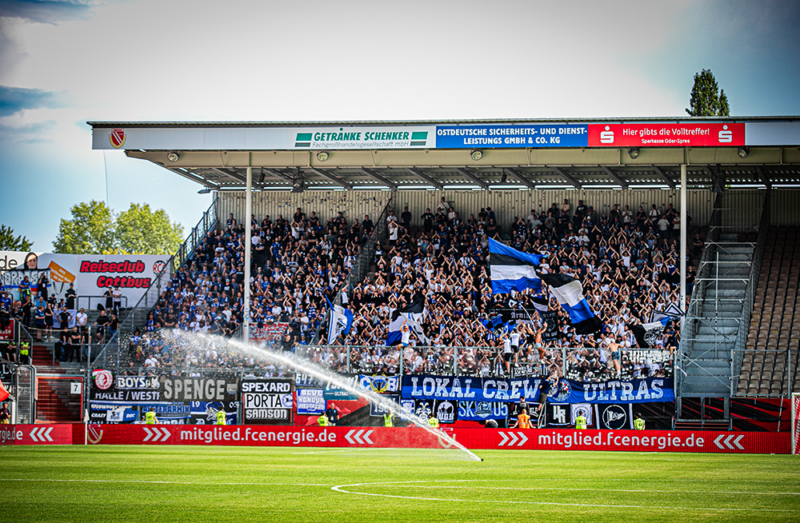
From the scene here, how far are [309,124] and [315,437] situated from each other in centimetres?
1366

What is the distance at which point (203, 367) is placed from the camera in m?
33.0

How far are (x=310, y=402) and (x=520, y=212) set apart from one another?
15974 mm

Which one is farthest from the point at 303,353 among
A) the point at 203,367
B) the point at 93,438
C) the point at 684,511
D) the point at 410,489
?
the point at 684,511

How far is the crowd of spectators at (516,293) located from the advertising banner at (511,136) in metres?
4.94

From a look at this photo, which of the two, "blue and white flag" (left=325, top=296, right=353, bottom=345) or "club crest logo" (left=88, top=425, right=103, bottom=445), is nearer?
"club crest logo" (left=88, top=425, right=103, bottom=445)

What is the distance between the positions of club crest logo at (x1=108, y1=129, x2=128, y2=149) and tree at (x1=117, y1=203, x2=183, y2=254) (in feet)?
204

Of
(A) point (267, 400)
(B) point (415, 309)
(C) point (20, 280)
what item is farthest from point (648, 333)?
(C) point (20, 280)

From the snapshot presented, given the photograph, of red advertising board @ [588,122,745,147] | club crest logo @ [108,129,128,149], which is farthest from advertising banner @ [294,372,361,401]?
club crest logo @ [108,129,128,149]

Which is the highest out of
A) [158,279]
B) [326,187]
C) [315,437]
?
[326,187]

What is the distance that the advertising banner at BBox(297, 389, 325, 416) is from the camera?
31.5 m

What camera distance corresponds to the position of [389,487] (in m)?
14.1

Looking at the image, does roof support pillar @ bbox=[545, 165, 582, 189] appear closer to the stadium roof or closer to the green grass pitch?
the stadium roof

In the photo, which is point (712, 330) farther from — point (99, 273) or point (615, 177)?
point (99, 273)

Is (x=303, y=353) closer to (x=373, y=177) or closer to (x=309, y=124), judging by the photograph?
(x=309, y=124)
